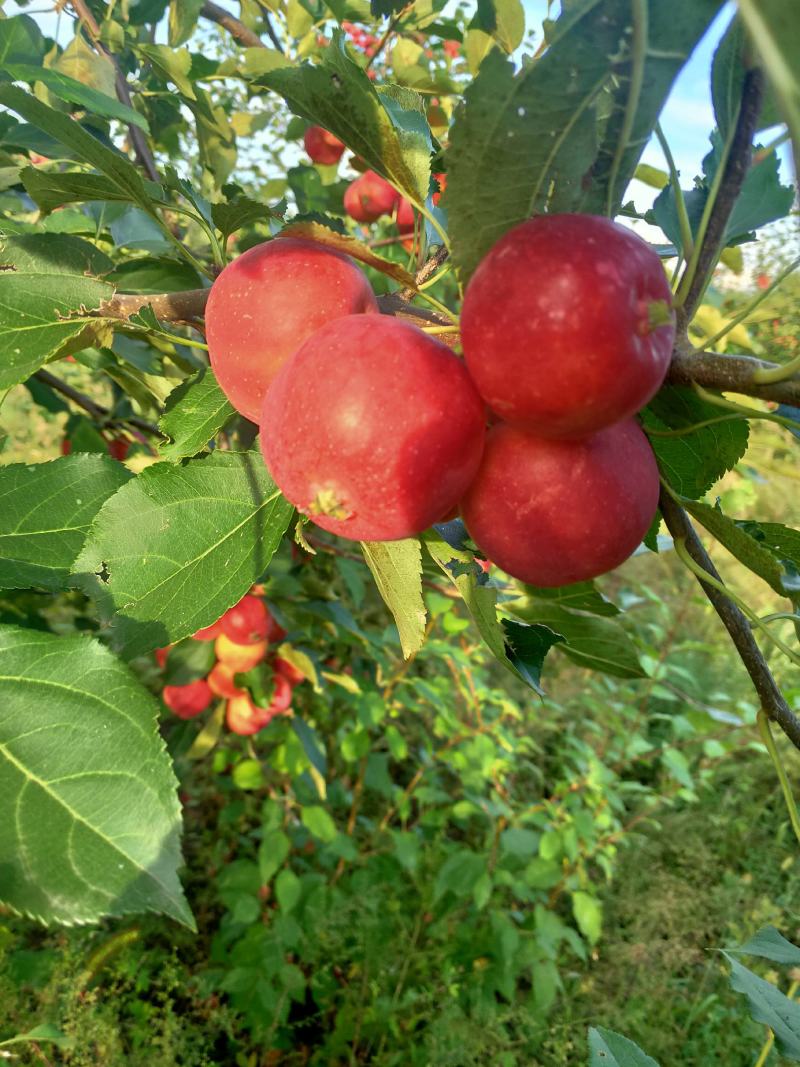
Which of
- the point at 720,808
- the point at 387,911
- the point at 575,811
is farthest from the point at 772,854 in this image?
the point at 387,911

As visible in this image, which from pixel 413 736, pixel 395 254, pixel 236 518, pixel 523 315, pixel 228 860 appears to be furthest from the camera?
pixel 413 736

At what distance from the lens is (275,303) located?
60 centimetres

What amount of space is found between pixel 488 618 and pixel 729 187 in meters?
0.38

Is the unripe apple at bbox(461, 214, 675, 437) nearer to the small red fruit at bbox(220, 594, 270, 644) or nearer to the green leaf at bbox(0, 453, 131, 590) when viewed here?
the green leaf at bbox(0, 453, 131, 590)

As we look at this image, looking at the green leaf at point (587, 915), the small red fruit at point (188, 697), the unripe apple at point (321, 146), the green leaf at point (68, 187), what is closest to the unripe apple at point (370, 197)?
the unripe apple at point (321, 146)

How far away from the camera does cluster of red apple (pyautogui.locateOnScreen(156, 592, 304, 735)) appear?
152cm

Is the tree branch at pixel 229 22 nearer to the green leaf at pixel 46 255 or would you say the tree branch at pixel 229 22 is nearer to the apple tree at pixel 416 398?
the apple tree at pixel 416 398

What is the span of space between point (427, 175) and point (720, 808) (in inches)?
135

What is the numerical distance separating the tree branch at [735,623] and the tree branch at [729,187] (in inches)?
6.8

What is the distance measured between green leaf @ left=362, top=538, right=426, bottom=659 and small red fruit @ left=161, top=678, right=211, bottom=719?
112 cm

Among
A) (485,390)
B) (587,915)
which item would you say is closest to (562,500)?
(485,390)

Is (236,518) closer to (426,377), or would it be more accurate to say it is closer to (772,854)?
(426,377)

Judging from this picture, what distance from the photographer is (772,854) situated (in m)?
3.13

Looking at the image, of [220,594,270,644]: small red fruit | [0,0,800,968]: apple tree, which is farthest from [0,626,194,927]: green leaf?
[220,594,270,644]: small red fruit
